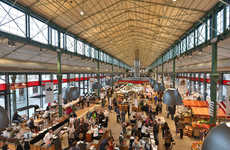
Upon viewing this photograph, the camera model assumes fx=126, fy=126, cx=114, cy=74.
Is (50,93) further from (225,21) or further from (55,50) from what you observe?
(225,21)

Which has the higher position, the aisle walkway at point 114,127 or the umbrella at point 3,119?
the umbrella at point 3,119

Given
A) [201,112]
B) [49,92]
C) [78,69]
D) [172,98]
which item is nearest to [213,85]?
[172,98]

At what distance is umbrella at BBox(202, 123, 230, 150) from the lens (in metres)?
1.30

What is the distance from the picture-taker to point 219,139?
4.48ft

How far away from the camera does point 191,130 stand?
9945mm

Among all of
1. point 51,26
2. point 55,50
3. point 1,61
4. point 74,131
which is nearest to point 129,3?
point 51,26

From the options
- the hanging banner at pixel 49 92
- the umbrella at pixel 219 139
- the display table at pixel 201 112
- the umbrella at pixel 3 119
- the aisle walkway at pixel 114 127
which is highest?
the umbrella at pixel 219 139

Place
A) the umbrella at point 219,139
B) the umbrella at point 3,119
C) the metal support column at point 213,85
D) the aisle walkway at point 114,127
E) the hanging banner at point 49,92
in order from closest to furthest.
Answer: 1. the umbrella at point 219,139
2. the umbrella at point 3,119
3. the metal support column at point 213,85
4. the hanging banner at point 49,92
5. the aisle walkway at point 114,127

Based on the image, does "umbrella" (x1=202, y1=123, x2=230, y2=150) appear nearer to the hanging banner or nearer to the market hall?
the market hall

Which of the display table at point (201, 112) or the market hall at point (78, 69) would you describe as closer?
the market hall at point (78, 69)

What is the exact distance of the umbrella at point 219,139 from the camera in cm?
130

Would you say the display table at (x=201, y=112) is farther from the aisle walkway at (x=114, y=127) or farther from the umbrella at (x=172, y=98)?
the umbrella at (x=172, y=98)

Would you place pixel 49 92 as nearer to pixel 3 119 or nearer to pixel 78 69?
pixel 78 69

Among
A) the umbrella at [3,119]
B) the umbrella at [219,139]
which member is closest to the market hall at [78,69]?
the umbrella at [3,119]
